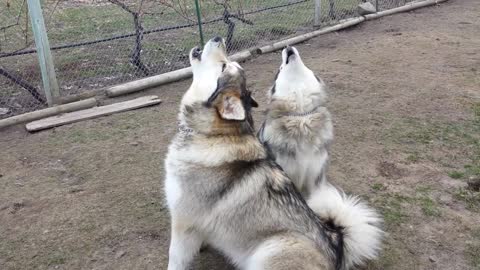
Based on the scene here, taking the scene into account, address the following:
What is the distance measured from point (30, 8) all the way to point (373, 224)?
407 cm

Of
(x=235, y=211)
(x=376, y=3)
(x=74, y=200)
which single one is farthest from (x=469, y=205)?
(x=376, y=3)

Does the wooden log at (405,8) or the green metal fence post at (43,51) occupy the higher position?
the green metal fence post at (43,51)

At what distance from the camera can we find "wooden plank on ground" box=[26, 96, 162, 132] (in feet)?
15.4

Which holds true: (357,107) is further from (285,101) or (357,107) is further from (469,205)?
(285,101)

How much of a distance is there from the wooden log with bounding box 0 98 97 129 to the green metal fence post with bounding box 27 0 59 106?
19 centimetres

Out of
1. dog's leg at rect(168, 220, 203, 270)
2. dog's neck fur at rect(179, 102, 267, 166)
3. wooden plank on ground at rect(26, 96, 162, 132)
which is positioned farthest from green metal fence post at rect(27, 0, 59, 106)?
dog's leg at rect(168, 220, 203, 270)

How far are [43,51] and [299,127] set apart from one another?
3.31m

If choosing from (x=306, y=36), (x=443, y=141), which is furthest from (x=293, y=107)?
(x=306, y=36)

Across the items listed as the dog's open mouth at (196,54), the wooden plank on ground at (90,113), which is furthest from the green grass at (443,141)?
the wooden plank on ground at (90,113)

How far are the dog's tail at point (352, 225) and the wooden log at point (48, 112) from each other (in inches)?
130

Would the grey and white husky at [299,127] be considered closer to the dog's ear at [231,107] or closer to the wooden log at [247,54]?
the dog's ear at [231,107]

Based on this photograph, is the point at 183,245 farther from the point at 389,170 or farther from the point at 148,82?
the point at 148,82

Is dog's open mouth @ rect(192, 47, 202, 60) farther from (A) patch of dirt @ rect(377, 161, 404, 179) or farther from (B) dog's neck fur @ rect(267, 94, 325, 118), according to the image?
(A) patch of dirt @ rect(377, 161, 404, 179)

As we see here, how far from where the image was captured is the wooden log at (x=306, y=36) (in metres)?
6.86
